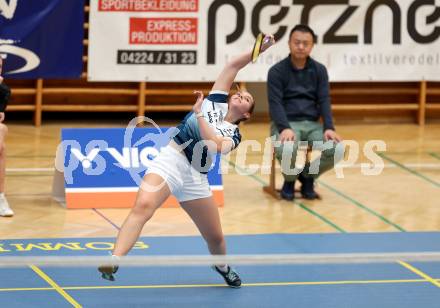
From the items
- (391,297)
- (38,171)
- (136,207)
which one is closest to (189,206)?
(136,207)

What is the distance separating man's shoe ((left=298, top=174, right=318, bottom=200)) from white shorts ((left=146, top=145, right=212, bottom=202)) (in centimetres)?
344

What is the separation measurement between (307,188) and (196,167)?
353 cm

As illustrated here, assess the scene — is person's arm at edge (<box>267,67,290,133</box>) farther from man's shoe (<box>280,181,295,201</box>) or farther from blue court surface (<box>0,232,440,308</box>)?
blue court surface (<box>0,232,440,308</box>)

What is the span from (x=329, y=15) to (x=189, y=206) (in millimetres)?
7081

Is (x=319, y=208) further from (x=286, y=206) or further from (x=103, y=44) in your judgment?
(x=103, y=44)

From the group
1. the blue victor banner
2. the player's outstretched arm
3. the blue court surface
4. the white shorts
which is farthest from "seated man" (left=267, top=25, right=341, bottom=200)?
the blue victor banner

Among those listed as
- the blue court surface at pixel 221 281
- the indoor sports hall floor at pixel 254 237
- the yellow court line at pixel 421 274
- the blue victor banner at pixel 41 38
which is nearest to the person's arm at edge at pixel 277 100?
the indoor sports hall floor at pixel 254 237

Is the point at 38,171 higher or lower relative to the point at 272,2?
lower

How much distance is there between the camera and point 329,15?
14094 mm

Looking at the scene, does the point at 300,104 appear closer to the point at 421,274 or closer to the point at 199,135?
the point at 421,274

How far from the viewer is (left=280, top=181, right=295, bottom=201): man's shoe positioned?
10.8 metres

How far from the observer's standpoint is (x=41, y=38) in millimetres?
13258

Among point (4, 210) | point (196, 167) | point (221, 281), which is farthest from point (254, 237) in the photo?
point (4, 210)

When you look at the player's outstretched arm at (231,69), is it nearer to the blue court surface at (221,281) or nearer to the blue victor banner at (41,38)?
the blue court surface at (221,281)
